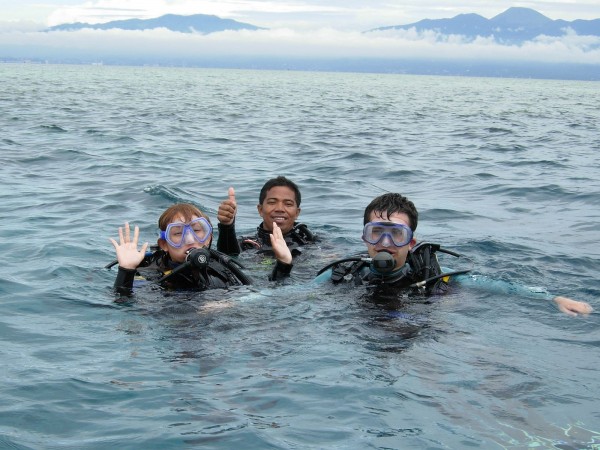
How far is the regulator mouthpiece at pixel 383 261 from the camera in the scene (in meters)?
5.83

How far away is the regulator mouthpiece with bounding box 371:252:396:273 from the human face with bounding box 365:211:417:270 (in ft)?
0.62

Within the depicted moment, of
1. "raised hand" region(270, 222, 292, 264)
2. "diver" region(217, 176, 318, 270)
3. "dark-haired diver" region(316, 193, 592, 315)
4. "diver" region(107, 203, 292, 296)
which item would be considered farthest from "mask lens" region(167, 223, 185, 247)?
"diver" region(217, 176, 318, 270)

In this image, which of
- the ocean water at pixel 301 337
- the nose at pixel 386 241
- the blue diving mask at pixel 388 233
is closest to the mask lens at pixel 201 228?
the ocean water at pixel 301 337

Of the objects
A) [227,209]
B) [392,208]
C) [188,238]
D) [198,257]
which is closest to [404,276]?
[392,208]

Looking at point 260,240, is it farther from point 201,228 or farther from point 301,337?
point 301,337

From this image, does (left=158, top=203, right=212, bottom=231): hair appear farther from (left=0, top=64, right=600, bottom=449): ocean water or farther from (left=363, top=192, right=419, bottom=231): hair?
(left=363, top=192, right=419, bottom=231): hair

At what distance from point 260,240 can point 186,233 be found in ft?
7.49

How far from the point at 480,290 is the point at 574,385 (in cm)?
196

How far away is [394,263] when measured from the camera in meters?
5.95

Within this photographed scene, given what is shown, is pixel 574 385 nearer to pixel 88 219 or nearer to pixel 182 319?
pixel 182 319

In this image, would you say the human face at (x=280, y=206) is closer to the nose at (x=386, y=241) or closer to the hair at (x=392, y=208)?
the hair at (x=392, y=208)

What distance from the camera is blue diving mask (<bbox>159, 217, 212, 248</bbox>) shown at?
607cm

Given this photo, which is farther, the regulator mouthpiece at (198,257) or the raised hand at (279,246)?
the raised hand at (279,246)

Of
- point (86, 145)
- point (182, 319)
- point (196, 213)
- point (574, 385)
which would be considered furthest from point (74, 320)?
point (86, 145)
